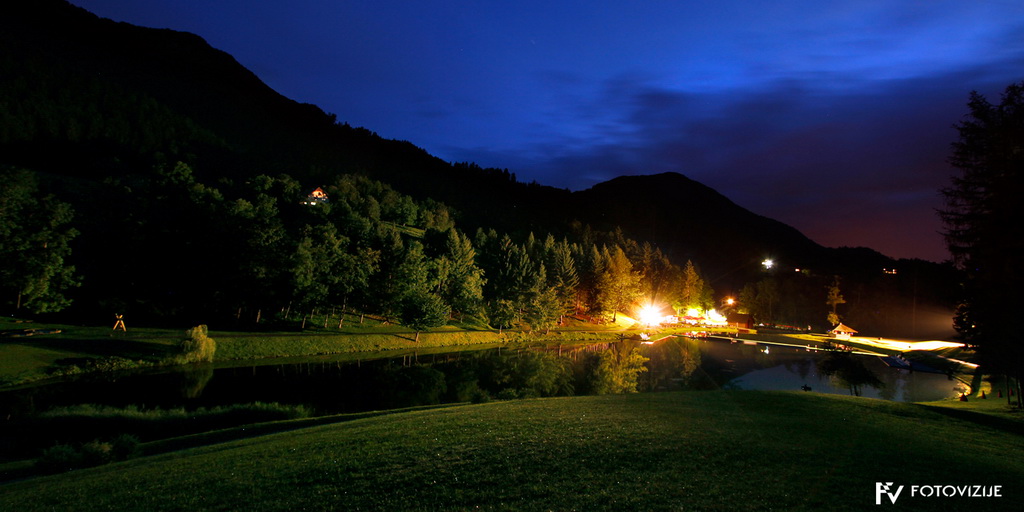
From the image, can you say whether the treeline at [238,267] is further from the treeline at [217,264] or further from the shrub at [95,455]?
the shrub at [95,455]

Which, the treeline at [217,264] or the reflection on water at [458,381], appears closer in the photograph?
the reflection on water at [458,381]

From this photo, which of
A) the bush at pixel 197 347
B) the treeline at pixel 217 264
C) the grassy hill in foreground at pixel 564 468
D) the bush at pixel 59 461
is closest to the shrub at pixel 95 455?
the bush at pixel 59 461

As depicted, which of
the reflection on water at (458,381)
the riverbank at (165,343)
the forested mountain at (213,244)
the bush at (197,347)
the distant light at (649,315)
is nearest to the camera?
the reflection on water at (458,381)

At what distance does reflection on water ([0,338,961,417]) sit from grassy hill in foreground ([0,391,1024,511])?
17.2 metres

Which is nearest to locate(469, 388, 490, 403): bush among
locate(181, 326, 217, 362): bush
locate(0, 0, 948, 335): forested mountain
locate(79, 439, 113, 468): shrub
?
locate(79, 439, 113, 468): shrub

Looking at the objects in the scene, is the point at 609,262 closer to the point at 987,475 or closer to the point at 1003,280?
the point at 1003,280

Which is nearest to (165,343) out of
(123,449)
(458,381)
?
(458,381)

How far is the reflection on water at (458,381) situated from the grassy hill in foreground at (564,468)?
17.2 m

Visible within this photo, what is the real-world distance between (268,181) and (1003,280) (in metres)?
112

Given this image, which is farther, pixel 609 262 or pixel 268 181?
pixel 268 181

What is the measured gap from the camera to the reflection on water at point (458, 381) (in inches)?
1246

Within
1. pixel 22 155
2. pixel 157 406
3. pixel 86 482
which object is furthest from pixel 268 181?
pixel 86 482

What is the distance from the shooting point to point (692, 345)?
74250 mm

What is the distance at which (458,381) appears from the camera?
40.9 m
